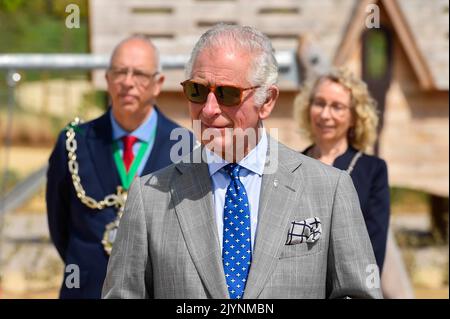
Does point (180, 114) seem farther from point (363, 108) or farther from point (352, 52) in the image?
point (363, 108)

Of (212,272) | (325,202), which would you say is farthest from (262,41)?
(212,272)

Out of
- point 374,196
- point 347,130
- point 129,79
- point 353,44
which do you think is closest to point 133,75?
point 129,79

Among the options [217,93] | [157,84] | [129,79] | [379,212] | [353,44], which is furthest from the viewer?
[353,44]

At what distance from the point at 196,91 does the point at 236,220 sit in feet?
1.47

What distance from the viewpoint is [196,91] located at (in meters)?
3.28

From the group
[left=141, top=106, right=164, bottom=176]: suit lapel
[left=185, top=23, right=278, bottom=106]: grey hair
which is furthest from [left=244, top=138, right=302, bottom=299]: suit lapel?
[left=141, top=106, right=164, bottom=176]: suit lapel

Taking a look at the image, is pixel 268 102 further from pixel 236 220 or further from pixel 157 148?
pixel 157 148

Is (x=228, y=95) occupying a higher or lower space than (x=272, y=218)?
higher

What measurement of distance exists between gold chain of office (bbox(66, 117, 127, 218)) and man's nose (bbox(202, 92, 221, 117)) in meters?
2.14

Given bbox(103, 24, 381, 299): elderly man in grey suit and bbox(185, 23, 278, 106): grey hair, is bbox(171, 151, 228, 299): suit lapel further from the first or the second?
bbox(185, 23, 278, 106): grey hair

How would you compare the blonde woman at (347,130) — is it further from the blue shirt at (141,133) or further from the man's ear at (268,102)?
the man's ear at (268,102)

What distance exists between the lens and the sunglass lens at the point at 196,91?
326 cm

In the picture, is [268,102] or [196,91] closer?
[196,91]

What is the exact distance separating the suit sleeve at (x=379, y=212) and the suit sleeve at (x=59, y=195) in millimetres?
1649
